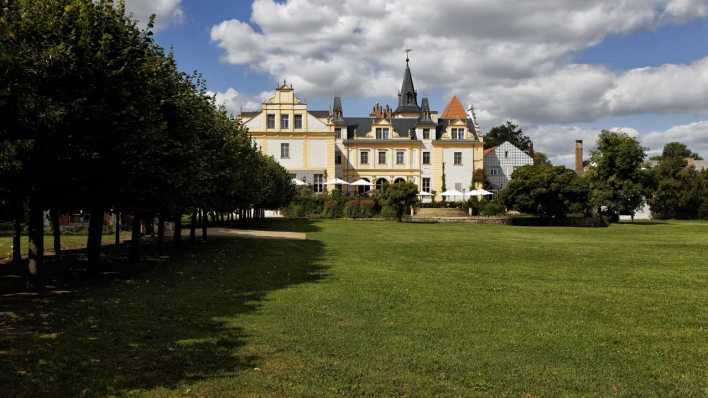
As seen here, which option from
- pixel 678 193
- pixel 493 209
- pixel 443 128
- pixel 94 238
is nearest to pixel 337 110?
pixel 443 128

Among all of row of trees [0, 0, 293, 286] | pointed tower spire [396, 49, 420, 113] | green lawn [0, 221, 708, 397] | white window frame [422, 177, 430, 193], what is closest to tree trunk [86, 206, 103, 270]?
row of trees [0, 0, 293, 286]

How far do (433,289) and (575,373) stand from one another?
6397 mm

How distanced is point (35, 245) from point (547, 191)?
141ft

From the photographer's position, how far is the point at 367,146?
71.3 metres

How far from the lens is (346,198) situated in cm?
5666

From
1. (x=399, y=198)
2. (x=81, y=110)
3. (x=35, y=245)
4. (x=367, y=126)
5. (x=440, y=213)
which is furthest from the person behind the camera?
(x=367, y=126)

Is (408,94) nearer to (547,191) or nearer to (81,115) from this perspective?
(547,191)

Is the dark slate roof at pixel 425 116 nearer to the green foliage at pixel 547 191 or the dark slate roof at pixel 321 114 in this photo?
the dark slate roof at pixel 321 114

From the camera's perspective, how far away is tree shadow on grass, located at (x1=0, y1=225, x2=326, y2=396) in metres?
6.69

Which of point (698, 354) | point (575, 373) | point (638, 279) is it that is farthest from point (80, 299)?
point (638, 279)

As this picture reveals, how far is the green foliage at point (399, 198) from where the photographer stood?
48.4 m

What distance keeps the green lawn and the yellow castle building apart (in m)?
51.2

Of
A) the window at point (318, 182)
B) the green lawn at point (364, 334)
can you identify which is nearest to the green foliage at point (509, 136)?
the window at point (318, 182)

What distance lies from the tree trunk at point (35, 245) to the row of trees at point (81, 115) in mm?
24
